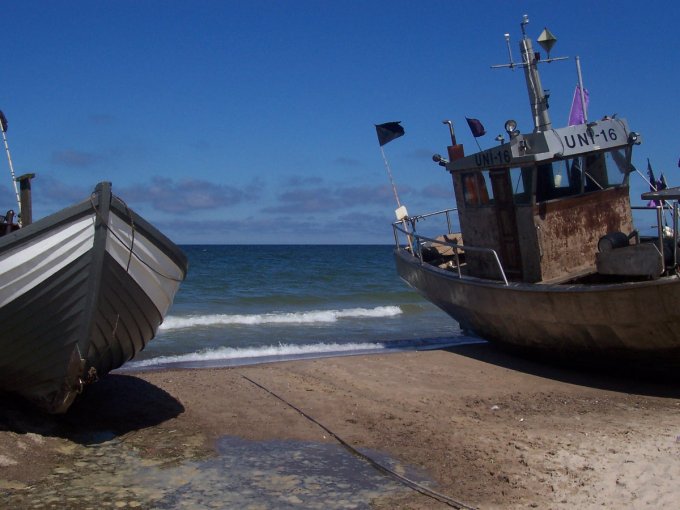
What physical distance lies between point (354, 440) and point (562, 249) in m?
4.73

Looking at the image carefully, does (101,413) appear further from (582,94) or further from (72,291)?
(582,94)

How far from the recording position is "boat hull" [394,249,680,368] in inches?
322

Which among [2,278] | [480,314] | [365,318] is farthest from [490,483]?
[365,318]

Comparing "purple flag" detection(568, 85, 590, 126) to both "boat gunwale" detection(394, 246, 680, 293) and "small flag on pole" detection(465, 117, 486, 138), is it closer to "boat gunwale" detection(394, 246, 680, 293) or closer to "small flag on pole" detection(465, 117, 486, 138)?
"small flag on pole" detection(465, 117, 486, 138)

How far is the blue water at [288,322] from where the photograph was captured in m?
13.6

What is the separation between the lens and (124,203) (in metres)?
6.66

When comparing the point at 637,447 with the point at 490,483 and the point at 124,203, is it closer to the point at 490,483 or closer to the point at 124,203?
the point at 490,483

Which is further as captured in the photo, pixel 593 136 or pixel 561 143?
pixel 593 136

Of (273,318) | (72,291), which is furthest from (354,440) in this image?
(273,318)

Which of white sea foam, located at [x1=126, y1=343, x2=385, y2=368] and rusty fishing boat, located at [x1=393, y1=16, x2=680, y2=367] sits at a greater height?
rusty fishing boat, located at [x1=393, y1=16, x2=680, y2=367]

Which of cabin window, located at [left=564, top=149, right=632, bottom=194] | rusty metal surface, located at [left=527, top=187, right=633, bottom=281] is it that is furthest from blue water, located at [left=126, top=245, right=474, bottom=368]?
cabin window, located at [left=564, top=149, right=632, bottom=194]

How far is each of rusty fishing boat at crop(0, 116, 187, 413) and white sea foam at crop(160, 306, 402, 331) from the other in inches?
409

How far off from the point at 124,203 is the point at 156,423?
242 centimetres

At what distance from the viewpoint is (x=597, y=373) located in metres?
9.93
